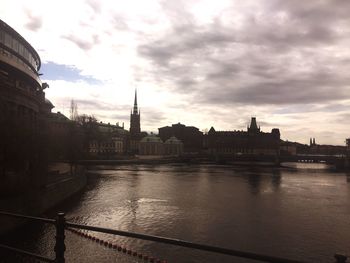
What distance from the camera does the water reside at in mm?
22391

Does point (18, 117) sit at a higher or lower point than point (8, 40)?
lower

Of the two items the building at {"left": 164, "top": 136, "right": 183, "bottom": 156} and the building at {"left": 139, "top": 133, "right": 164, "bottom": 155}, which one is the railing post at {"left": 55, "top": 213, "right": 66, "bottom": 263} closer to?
the building at {"left": 139, "top": 133, "right": 164, "bottom": 155}

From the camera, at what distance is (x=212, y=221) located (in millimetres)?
31172

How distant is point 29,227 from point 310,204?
2844 centimetres

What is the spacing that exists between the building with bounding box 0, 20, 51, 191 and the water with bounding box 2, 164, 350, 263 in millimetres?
5318

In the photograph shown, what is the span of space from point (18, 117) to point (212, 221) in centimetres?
1953

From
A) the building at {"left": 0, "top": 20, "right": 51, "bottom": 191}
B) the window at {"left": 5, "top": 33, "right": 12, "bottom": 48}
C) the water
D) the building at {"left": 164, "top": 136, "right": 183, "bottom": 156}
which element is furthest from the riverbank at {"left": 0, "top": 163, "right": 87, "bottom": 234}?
the building at {"left": 164, "top": 136, "right": 183, "bottom": 156}

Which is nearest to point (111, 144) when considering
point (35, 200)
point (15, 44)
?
point (15, 44)

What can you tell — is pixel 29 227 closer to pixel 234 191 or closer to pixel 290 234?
pixel 290 234

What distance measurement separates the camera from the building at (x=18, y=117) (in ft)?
97.0

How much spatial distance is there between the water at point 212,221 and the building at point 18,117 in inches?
209

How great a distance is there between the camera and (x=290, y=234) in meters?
27.0

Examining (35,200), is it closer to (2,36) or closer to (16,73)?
(16,73)

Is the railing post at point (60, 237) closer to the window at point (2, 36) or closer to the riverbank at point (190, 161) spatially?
the window at point (2, 36)
